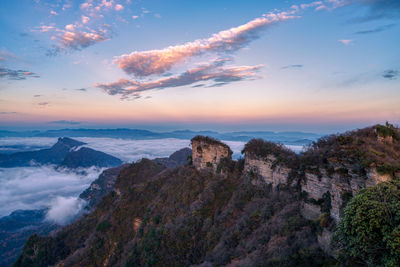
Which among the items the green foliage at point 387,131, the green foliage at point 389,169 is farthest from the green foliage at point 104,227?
the green foliage at point 387,131

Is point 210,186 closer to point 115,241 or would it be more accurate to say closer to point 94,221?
point 115,241

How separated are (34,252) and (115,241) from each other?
29814mm

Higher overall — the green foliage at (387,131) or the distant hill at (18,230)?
the green foliage at (387,131)

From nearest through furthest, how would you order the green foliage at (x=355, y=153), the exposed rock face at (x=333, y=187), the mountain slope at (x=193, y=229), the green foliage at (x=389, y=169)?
the green foliage at (x=389, y=169)
the exposed rock face at (x=333, y=187)
the green foliage at (x=355, y=153)
the mountain slope at (x=193, y=229)

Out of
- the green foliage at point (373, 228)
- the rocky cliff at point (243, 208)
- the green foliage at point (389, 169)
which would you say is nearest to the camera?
the green foliage at point (373, 228)

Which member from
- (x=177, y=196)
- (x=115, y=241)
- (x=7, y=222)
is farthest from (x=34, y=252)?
(x=7, y=222)

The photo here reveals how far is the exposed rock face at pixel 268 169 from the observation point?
22422 millimetres

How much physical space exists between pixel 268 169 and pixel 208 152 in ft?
46.1

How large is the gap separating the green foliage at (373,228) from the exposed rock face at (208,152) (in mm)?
25182

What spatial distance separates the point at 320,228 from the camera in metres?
14.7

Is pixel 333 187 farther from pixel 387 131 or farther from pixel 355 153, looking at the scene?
pixel 387 131

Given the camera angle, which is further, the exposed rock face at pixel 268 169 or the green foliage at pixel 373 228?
the exposed rock face at pixel 268 169

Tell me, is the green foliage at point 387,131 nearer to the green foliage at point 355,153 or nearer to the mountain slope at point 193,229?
the green foliage at point 355,153

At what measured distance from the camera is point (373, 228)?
827 centimetres
